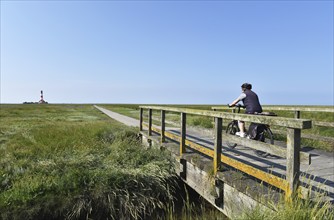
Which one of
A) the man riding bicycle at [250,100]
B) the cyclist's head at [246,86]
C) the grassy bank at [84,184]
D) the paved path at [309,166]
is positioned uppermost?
the cyclist's head at [246,86]

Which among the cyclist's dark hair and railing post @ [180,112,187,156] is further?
the cyclist's dark hair

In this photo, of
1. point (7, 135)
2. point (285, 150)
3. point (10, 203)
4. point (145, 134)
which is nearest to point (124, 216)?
point (10, 203)

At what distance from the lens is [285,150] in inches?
128

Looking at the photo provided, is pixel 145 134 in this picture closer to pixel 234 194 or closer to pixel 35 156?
pixel 35 156

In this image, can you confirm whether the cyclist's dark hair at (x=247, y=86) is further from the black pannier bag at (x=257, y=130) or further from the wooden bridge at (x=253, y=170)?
the wooden bridge at (x=253, y=170)

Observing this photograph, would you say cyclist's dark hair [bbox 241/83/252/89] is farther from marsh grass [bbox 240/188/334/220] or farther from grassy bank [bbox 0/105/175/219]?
marsh grass [bbox 240/188/334/220]

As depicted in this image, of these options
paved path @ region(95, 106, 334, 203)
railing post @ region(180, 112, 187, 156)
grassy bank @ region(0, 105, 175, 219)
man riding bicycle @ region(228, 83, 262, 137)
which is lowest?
grassy bank @ region(0, 105, 175, 219)

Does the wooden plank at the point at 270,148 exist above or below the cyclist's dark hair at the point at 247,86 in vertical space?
below

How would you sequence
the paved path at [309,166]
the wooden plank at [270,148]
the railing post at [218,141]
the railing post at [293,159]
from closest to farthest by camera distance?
the railing post at [293,159] < the wooden plank at [270,148] < the paved path at [309,166] < the railing post at [218,141]

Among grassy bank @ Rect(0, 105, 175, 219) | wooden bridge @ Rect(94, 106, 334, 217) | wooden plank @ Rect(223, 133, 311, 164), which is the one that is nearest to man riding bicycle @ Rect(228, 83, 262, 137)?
wooden bridge @ Rect(94, 106, 334, 217)

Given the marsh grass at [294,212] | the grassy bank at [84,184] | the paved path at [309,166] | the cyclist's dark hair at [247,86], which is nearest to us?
the marsh grass at [294,212]

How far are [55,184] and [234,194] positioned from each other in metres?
3.82

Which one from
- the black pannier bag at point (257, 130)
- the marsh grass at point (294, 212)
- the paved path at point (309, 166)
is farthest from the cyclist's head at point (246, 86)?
the marsh grass at point (294, 212)

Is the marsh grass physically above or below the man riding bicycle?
below
